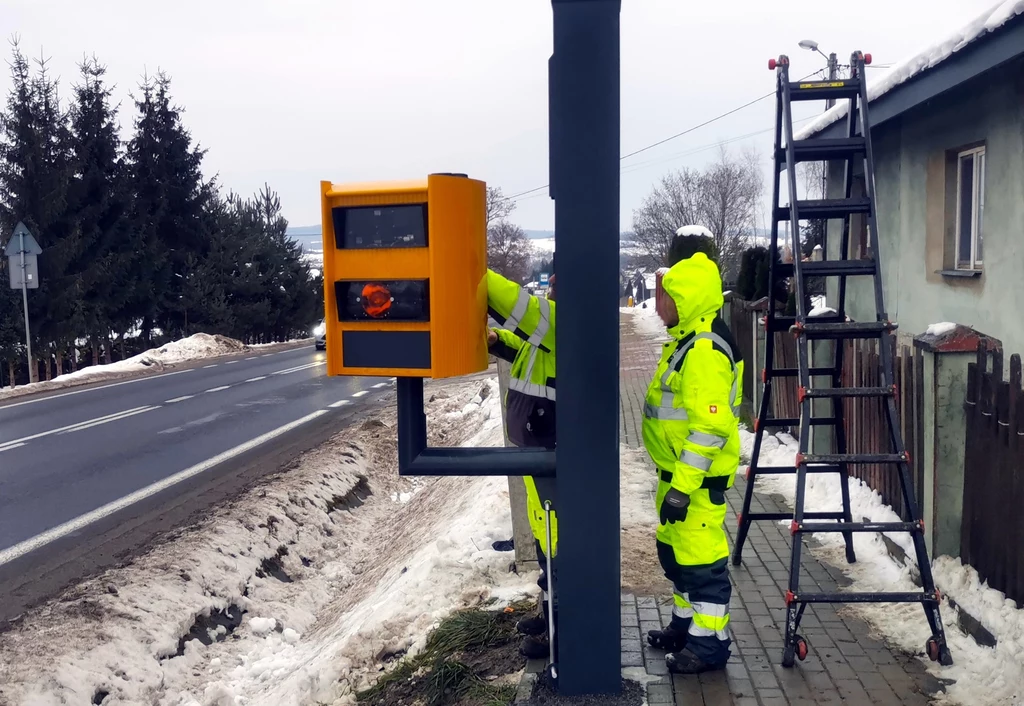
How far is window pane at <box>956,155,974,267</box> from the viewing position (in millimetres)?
7821

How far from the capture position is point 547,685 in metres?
3.90

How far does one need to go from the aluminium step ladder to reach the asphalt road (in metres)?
4.82

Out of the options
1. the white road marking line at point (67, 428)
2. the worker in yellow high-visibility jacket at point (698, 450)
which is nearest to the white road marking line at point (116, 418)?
the white road marking line at point (67, 428)

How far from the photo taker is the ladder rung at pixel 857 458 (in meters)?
4.16

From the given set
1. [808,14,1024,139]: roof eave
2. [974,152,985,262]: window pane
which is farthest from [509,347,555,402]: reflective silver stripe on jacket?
[974,152,985,262]: window pane

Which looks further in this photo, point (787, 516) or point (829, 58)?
point (829, 58)

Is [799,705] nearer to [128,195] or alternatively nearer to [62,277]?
[62,277]

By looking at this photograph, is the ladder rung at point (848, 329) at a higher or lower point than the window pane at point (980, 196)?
lower

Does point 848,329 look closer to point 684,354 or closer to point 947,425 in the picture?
point 947,425

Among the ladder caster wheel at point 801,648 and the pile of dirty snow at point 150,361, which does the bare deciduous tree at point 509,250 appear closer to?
the pile of dirty snow at point 150,361

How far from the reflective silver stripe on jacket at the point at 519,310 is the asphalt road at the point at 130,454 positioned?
158 inches

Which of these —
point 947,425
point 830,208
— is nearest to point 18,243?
point 830,208

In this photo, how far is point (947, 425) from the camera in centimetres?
471

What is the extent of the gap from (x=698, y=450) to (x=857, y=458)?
83 centimetres
